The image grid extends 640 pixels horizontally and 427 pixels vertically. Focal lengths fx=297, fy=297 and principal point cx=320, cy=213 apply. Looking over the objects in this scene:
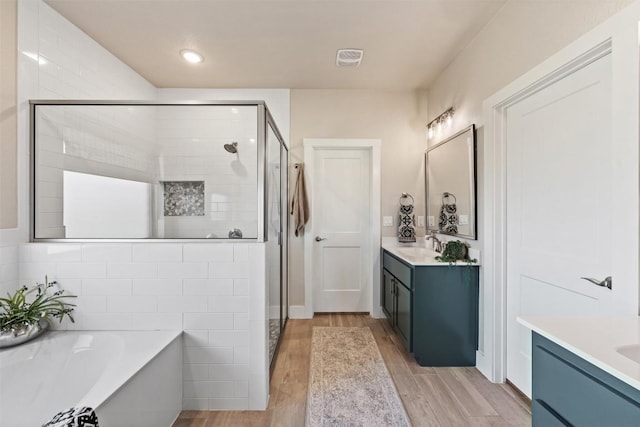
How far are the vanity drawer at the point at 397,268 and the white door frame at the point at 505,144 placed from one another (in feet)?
1.80

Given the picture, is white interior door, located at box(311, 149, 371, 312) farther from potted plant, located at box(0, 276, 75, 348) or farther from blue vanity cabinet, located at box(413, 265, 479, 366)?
potted plant, located at box(0, 276, 75, 348)

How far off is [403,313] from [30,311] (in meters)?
2.55

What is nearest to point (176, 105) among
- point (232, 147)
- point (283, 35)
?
point (232, 147)

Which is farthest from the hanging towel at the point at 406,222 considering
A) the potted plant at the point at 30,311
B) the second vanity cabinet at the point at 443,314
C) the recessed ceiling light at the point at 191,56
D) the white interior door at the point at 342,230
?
the potted plant at the point at 30,311

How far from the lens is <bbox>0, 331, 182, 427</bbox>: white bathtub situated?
1.36 m

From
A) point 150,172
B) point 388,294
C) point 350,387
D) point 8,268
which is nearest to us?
point 8,268

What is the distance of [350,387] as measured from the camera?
2.07 metres

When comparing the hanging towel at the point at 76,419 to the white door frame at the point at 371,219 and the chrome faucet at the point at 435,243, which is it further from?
the chrome faucet at the point at 435,243

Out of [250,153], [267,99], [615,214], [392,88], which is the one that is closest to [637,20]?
[615,214]

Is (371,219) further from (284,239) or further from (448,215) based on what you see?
(284,239)

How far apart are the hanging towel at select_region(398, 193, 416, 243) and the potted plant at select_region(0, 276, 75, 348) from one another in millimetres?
2894

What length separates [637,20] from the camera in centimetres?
117

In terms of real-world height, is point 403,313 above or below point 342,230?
below

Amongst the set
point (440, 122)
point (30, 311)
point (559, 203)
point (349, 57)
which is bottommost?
point (30, 311)
